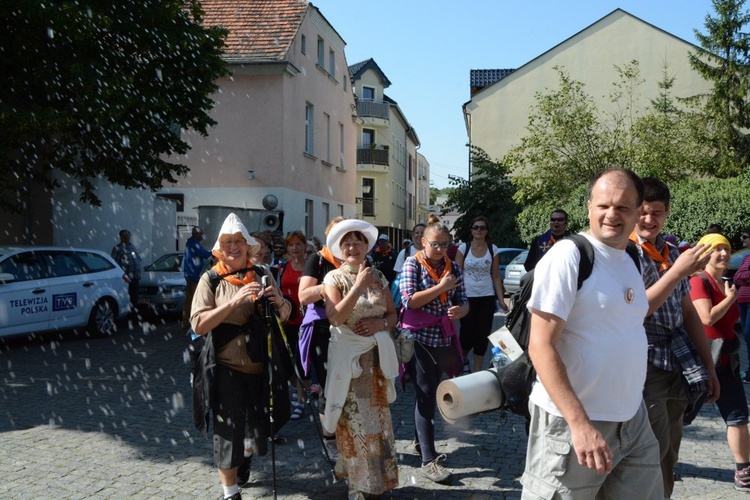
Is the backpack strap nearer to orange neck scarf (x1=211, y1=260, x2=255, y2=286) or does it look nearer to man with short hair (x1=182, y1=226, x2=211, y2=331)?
orange neck scarf (x1=211, y1=260, x2=255, y2=286)

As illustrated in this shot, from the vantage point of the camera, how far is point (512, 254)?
2259 centimetres

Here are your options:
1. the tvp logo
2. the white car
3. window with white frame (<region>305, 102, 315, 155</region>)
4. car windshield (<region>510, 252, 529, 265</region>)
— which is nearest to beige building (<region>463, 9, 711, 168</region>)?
window with white frame (<region>305, 102, 315, 155</region>)

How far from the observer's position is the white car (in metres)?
10.8

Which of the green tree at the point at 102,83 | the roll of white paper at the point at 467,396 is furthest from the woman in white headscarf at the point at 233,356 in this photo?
the green tree at the point at 102,83

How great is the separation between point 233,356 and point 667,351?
2.46 meters

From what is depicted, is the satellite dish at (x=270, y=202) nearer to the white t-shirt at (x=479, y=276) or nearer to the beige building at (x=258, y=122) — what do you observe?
the beige building at (x=258, y=122)

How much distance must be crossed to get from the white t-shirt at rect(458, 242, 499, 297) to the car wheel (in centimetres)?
712

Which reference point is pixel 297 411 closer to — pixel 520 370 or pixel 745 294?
pixel 520 370

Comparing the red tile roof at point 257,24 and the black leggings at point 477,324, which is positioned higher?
the red tile roof at point 257,24

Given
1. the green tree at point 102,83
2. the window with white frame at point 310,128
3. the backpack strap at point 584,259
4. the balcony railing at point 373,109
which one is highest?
the balcony railing at point 373,109

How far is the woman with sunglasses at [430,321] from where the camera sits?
5195mm

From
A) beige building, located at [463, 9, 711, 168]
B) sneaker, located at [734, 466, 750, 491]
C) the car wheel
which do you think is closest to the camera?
sneaker, located at [734, 466, 750, 491]

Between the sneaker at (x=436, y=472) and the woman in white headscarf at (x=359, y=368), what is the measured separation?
1.62 ft

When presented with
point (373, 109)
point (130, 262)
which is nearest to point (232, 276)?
point (130, 262)
